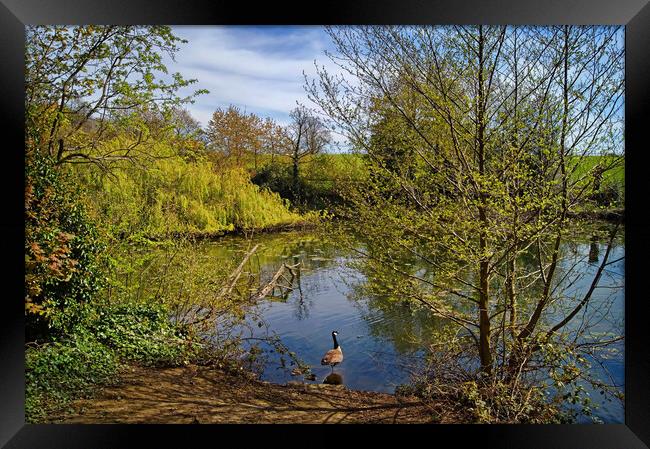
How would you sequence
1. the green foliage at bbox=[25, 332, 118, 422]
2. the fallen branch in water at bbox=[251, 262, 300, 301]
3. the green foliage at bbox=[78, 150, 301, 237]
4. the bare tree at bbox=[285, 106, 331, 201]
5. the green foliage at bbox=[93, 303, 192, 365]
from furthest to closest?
1. the fallen branch in water at bbox=[251, 262, 300, 301]
2. the green foliage at bbox=[78, 150, 301, 237]
3. the bare tree at bbox=[285, 106, 331, 201]
4. the green foliage at bbox=[93, 303, 192, 365]
5. the green foliage at bbox=[25, 332, 118, 422]

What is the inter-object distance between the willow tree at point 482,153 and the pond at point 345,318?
22cm

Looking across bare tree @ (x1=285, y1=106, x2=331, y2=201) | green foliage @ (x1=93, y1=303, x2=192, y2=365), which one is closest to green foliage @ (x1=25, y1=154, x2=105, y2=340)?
green foliage @ (x1=93, y1=303, x2=192, y2=365)

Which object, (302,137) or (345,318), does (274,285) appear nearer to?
(345,318)

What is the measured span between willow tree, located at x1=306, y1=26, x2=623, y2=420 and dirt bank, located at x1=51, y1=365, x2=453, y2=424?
31.9 inches

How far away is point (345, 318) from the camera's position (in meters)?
4.48

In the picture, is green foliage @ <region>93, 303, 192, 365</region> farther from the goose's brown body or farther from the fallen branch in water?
the goose's brown body

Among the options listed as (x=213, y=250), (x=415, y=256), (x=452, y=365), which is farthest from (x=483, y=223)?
(x=213, y=250)

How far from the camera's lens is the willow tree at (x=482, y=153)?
3004 millimetres

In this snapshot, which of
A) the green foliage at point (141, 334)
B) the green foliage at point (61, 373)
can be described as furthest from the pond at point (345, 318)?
the green foliage at point (61, 373)

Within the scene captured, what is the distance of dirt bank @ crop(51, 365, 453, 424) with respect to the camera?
10.1 feet

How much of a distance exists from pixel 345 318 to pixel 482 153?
7.21 feet

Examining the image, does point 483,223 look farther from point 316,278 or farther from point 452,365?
point 316,278

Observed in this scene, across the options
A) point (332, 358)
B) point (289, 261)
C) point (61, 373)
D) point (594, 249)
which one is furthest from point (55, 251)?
point (594, 249)
